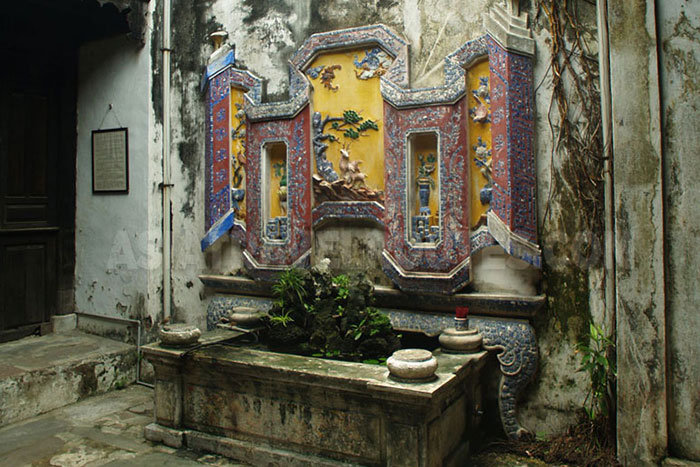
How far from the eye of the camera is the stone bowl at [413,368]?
11.5 ft

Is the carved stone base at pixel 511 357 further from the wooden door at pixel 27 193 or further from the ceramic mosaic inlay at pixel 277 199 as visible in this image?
the wooden door at pixel 27 193

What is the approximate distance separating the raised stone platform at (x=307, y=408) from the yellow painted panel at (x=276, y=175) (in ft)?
5.11

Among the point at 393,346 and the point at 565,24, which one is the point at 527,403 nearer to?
the point at 393,346

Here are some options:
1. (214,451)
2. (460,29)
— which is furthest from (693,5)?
(214,451)

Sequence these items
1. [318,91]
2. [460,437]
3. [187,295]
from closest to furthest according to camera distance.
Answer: [460,437] → [318,91] → [187,295]

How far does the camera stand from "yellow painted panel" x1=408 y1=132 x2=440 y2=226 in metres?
4.79

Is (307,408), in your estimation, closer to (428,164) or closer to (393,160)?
(393,160)

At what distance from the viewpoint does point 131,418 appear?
507cm

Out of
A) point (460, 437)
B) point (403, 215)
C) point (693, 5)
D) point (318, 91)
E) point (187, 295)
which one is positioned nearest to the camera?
point (693, 5)

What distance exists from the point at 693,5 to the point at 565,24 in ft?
3.10

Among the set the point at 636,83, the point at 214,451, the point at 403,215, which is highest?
the point at 636,83

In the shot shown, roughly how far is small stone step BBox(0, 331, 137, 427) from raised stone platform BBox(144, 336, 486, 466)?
132 cm

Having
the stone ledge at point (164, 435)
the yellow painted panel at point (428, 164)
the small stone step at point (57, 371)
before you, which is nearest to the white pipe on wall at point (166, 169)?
the small stone step at point (57, 371)

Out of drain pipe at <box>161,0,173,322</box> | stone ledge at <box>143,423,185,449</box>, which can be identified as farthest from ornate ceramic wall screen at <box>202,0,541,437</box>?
stone ledge at <box>143,423,185,449</box>
